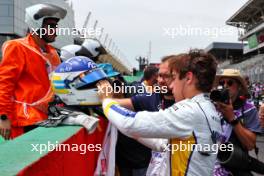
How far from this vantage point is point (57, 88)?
2.68 metres

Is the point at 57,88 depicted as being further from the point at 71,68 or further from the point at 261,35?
the point at 261,35

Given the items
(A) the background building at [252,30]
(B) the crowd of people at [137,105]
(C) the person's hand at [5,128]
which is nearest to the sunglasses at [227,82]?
(B) the crowd of people at [137,105]

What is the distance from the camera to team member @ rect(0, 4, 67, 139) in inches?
145

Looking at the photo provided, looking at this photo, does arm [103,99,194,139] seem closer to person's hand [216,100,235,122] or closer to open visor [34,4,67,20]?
person's hand [216,100,235,122]

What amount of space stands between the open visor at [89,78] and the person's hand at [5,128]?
1273mm

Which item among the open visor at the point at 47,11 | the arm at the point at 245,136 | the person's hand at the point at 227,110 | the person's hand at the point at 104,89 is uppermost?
the open visor at the point at 47,11

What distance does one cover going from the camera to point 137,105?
11.9 feet

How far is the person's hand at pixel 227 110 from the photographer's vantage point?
3444mm

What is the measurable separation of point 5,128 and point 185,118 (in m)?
1.78

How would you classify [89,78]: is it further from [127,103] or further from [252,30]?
[252,30]

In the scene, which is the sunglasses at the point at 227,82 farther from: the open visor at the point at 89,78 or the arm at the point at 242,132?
the open visor at the point at 89,78

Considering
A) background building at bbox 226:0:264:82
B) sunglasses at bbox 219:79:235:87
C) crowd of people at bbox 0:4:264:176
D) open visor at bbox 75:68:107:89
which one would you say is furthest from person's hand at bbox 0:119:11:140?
background building at bbox 226:0:264:82

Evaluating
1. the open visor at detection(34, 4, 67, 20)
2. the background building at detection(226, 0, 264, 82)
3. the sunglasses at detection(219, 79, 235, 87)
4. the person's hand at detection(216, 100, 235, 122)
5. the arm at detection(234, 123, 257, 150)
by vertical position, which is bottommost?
the arm at detection(234, 123, 257, 150)

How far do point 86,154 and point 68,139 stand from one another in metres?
0.41
